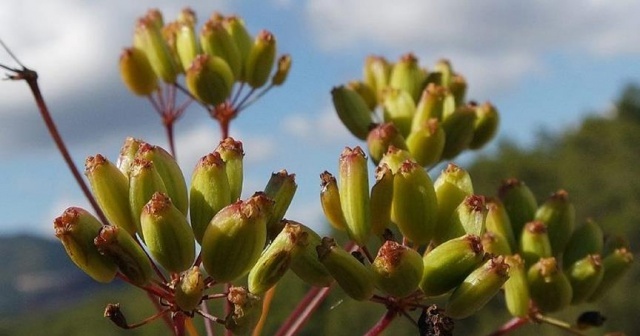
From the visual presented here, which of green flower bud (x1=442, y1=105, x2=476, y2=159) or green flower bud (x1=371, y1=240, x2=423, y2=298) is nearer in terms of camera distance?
green flower bud (x1=371, y1=240, x2=423, y2=298)

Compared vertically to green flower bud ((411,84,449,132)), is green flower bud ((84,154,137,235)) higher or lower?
lower

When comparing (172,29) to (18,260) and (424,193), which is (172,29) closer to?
(424,193)

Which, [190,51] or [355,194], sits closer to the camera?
[355,194]

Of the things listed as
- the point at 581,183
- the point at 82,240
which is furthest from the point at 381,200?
the point at 581,183

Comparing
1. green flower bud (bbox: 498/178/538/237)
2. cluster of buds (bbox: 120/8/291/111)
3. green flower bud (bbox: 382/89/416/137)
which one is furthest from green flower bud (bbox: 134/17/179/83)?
green flower bud (bbox: 498/178/538/237)

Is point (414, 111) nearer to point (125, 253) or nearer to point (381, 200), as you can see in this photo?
point (381, 200)

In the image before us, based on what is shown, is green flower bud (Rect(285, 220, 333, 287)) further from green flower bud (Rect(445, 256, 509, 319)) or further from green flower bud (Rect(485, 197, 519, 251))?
green flower bud (Rect(485, 197, 519, 251))
